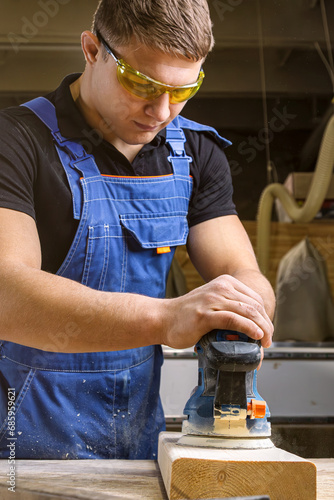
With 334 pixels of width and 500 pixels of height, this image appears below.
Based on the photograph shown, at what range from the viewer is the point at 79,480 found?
96 centimetres

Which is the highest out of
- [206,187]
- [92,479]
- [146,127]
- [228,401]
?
[146,127]

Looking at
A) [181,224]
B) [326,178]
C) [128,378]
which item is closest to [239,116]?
[326,178]

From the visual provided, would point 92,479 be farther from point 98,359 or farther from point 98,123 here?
point 98,123

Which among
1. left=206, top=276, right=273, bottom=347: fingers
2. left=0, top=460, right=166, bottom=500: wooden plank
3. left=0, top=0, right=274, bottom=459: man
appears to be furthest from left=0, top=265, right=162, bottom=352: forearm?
left=0, top=460, right=166, bottom=500: wooden plank

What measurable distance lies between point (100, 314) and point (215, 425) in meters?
0.28

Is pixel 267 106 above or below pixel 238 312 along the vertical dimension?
above

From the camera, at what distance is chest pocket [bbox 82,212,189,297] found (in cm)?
130

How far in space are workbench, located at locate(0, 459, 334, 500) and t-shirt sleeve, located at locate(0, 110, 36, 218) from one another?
0.49 m

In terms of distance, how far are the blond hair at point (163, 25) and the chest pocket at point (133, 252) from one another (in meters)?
0.39

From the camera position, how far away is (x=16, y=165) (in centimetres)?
120

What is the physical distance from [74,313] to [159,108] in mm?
511

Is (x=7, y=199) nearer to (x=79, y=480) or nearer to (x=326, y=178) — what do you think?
(x=79, y=480)

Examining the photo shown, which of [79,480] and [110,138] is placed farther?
[110,138]

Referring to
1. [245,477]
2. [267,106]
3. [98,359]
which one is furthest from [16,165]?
[267,106]
